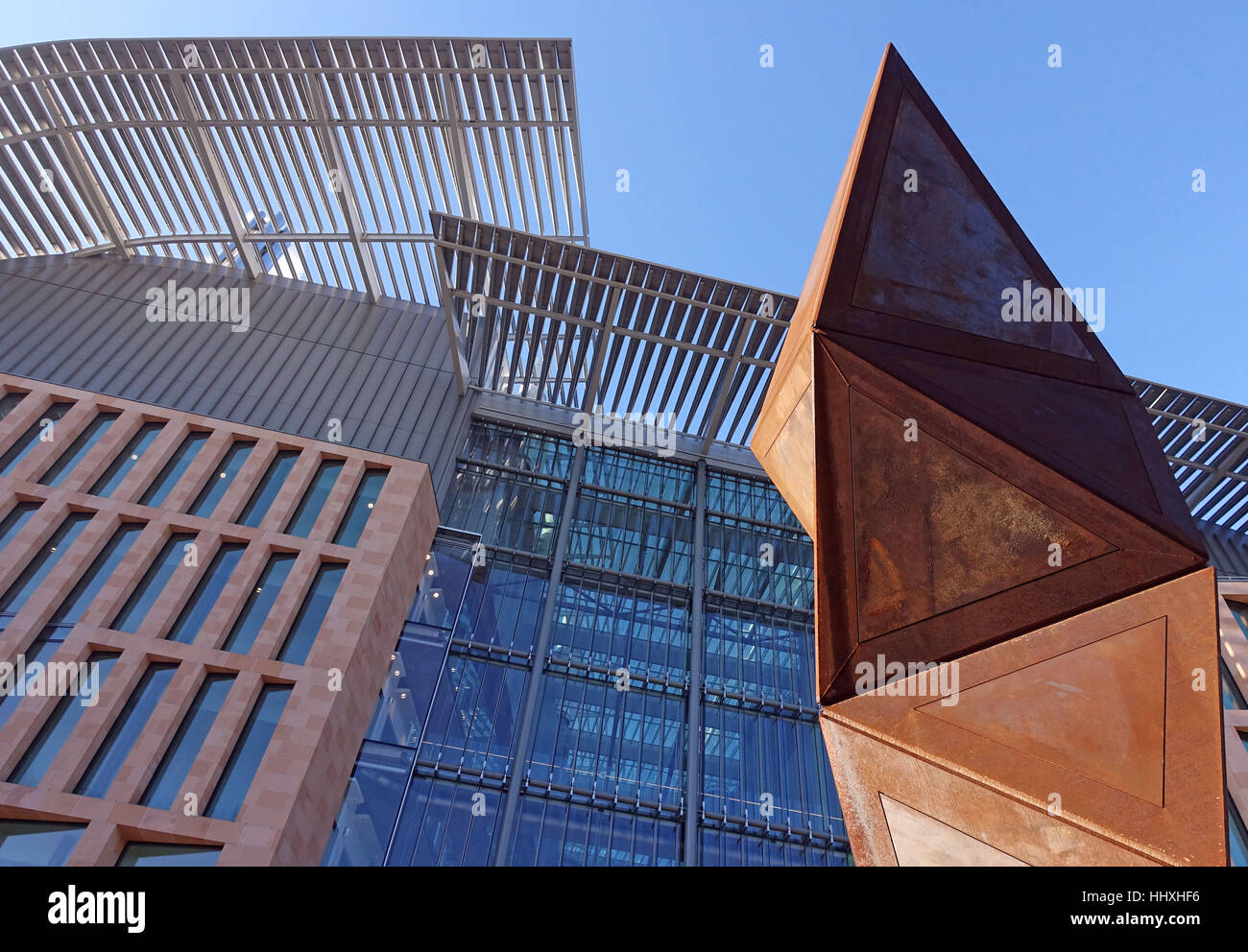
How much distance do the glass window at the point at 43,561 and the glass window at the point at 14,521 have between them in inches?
28.1

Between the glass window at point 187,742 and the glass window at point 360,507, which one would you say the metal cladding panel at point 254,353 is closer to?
the glass window at point 360,507

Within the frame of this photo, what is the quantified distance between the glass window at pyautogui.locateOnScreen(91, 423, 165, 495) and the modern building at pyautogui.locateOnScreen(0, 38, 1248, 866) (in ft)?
0.27

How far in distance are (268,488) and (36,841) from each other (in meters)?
8.67

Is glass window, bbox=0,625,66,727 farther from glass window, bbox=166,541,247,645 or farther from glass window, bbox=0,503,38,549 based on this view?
glass window, bbox=0,503,38,549

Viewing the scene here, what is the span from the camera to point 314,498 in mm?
21828

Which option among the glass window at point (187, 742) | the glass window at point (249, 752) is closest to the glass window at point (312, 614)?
the glass window at point (249, 752)

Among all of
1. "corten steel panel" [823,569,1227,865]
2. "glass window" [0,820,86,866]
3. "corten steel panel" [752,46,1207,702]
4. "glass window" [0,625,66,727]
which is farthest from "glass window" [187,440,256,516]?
"corten steel panel" [823,569,1227,865]

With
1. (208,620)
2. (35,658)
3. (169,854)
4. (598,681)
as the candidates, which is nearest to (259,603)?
(208,620)

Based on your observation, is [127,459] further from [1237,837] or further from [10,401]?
[1237,837]

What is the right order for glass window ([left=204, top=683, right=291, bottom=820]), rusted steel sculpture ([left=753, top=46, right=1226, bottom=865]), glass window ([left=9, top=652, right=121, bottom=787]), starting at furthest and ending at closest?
1. glass window ([left=204, top=683, right=291, bottom=820])
2. glass window ([left=9, top=652, right=121, bottom=787])
3. rusted steel sculpture ([left=753, top=46, right=1226, bottom=865])

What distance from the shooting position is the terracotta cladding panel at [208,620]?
1591 centimetres

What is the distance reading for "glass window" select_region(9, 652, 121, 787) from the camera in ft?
53.0

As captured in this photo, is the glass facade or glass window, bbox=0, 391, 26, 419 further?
glass window, bbox=0, 391, 26, 419

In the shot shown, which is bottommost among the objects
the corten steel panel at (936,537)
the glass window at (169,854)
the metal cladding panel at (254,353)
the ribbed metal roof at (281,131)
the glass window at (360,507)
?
the glass window at (169,854)
